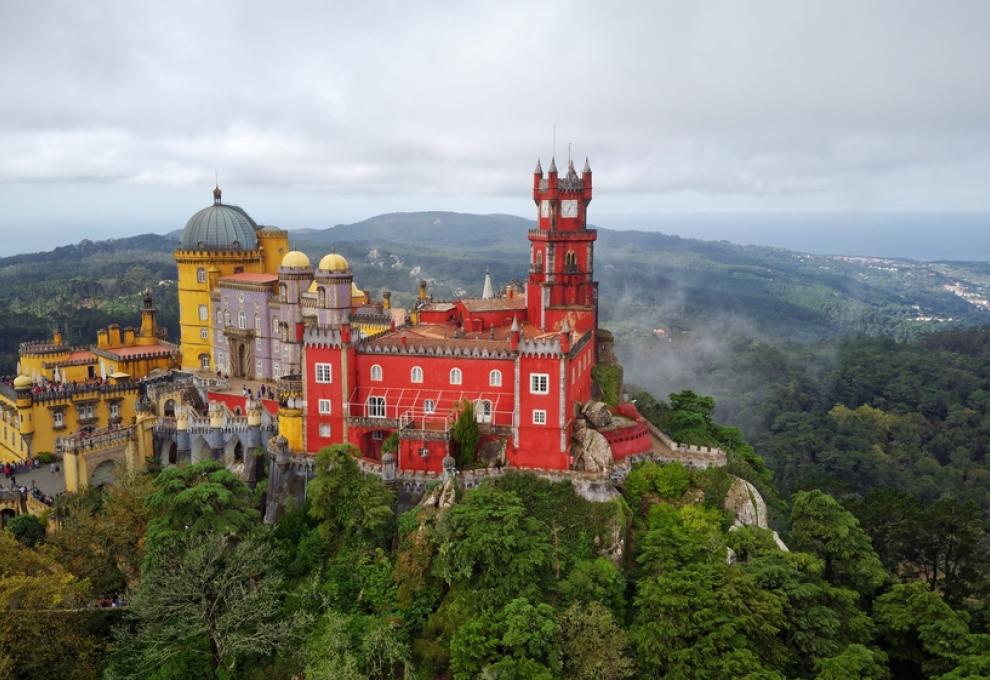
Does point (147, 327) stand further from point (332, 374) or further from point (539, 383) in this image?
point (539, 383)

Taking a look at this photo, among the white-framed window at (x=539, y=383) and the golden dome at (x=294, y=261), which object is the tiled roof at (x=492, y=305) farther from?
the golden dome at (x=294, y=261)

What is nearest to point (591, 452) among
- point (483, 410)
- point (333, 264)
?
point (483, 410)

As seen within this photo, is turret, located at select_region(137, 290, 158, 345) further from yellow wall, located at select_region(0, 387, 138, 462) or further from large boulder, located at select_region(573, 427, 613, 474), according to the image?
large boulder, located at select_region(573, 427, 613, 474)

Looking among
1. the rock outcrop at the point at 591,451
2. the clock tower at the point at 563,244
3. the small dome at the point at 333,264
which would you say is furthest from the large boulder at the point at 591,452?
the small dome at the point at 333,264

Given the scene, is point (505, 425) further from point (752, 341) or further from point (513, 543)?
point (752, 341)

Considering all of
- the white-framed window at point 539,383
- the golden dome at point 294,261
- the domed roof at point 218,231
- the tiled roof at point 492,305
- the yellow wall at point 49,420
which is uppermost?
the domed roof at point 218,231

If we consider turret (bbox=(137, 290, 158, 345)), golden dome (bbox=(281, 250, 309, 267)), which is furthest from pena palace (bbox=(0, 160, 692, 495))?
turret (bbox=(137, 290, 158, 345))

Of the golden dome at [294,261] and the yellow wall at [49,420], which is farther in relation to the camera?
the golden dome at [294,261]
